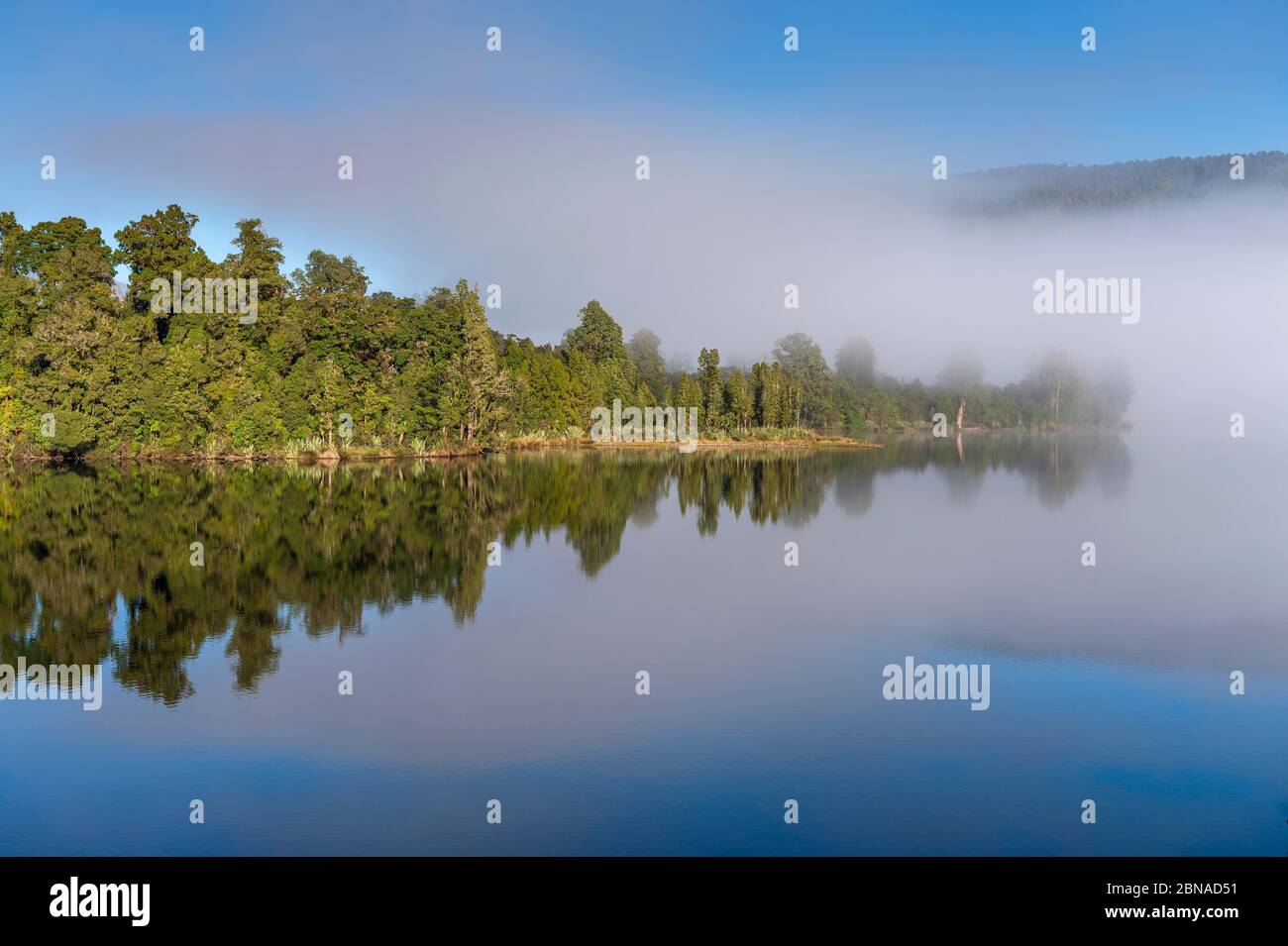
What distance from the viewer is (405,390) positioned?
67.2 m

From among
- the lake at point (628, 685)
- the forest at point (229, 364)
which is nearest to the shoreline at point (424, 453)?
the forest at point (229, 364)

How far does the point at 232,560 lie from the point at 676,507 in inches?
793

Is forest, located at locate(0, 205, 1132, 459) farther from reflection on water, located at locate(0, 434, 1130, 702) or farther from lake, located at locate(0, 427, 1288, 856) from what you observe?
lake, located at locate(0, 427, 1288, 856)

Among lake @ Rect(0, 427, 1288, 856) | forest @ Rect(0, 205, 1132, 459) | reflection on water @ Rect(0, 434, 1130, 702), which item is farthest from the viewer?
forest @ Rect(0, 205, 1132, 459)

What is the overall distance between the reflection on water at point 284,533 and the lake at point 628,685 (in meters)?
0.17

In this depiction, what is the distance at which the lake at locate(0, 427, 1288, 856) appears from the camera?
36.1 feet

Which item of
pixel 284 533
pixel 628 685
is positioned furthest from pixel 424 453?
pixel 628 685

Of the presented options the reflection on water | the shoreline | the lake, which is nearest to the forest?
the shoreline

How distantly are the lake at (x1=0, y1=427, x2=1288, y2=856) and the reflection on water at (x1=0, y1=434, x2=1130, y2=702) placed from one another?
173mm

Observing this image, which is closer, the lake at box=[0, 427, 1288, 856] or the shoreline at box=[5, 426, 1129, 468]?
the lake at box=[0, 427, 1288, 856]

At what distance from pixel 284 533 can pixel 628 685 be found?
689 inches

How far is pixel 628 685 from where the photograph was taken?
16141mm
